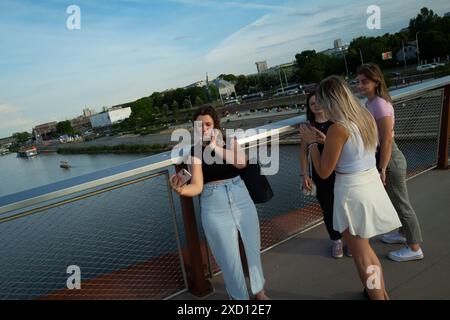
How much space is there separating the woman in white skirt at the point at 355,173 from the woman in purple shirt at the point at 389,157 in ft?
1.91

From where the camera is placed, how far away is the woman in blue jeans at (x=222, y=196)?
2.34 meters

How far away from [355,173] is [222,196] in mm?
766

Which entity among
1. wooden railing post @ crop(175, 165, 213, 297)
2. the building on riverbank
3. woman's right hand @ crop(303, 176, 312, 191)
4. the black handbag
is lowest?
wooden railing post @ crop(175, 165, 213, 297)

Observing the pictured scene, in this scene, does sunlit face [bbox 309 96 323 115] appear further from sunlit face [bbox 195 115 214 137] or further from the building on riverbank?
the building on riverbank

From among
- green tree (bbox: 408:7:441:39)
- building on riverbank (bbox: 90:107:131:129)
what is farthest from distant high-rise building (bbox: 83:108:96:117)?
green tree (bbox: 408:7:441:39)

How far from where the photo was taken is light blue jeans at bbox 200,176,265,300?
2348mm

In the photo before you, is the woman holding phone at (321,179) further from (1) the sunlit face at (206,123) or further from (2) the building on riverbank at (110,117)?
(2) the building on riverbank at (110,117)

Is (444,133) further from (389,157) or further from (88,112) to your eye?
(88,112)

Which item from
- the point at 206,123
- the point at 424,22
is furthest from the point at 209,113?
the point at 424,22

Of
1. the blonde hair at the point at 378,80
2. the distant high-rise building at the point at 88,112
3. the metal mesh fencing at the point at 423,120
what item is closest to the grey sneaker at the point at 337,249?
the blonde hair at the point at 378,80

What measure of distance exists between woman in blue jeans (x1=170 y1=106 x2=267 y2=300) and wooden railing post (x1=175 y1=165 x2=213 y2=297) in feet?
1.31

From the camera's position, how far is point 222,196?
2.35m
